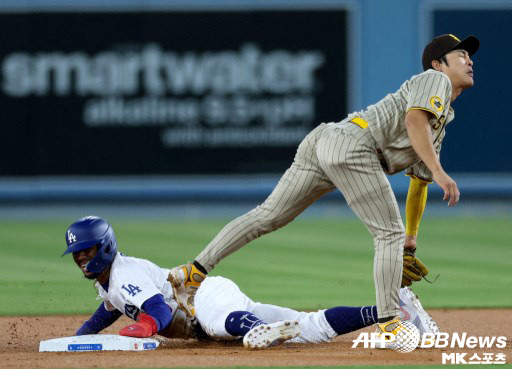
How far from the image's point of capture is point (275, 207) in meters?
6.41

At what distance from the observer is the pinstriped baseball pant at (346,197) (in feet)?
19.7

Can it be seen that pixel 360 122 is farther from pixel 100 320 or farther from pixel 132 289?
pixel 100 320

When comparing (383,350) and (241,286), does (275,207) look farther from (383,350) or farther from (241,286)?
(241,286)

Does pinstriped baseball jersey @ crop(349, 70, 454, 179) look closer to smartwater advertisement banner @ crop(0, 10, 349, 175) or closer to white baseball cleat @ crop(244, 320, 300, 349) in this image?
white baseball cleat @ crop(244, 320, 300, 349)

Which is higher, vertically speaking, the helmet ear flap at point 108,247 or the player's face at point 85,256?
the helmet ear flap at point 108,247

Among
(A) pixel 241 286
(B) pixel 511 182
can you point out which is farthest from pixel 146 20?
(A) pixel 241 286

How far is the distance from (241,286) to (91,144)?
23.3 ft

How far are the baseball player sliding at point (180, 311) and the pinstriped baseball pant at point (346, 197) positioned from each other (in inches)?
10.0

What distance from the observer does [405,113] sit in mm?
6094

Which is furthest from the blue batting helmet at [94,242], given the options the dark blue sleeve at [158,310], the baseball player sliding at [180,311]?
the dark blue sleeve at [158,310]

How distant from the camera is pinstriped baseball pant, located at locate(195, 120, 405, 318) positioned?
5.99 meters

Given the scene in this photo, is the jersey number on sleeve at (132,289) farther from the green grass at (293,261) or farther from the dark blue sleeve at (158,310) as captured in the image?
the green grass at (293,261)

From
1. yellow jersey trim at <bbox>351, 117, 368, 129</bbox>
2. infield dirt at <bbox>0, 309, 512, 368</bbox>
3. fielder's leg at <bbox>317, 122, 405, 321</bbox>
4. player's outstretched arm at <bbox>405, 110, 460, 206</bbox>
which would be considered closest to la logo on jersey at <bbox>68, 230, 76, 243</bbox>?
infield dirt at <bbox>0, 309, 512, 368</bbox>

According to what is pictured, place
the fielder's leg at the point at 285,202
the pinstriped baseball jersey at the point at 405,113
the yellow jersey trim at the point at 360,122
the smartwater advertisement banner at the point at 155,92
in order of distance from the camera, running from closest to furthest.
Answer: the pinstriped baseball jersey at the point at 405,113, the yellow jersey trim at the point at 360,122, the fielder's leg at the point at 285,202, the smartwater advertisement banner at the point at 155,92
